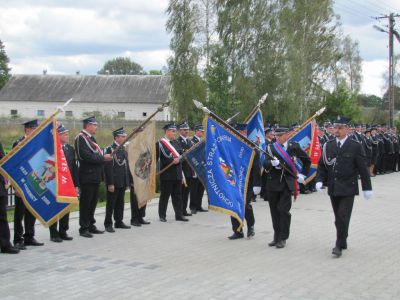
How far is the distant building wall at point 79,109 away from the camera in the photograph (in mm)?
63000

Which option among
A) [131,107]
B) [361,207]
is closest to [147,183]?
[361,207]

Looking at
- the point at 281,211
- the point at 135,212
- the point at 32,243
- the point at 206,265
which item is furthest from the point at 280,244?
the point at 32,243

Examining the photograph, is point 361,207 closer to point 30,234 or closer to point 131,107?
point 30,234

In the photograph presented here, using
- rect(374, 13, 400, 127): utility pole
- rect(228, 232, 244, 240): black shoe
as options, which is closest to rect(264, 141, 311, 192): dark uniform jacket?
rect(228, 232, 244, 240): black shoe

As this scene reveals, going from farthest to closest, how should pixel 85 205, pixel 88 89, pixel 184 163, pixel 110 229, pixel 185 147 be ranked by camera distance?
pixel 88 89 → pixel 184 163 → pixel 185 147 → pixel 110 229 → pixel 85 205

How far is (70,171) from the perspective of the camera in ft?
30.2

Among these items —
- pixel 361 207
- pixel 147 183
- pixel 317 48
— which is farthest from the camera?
pixel 317 48

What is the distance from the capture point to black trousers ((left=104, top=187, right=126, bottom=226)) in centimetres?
988

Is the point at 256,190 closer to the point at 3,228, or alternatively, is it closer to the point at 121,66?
the point at 3,228

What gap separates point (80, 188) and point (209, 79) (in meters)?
25.8

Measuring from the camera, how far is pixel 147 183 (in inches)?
403

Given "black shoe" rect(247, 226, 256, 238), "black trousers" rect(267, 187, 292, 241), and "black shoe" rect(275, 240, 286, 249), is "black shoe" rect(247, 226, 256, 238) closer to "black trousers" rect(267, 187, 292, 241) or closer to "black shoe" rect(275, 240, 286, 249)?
"black trousers" rect(267, 187, 292, 241)

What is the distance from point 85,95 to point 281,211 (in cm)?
5817

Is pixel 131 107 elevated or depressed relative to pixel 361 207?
elevated
